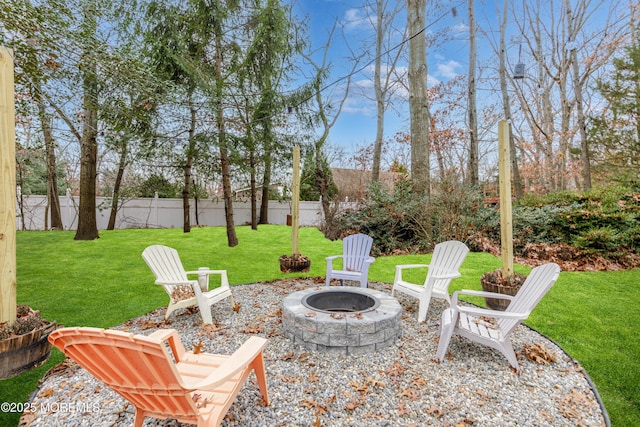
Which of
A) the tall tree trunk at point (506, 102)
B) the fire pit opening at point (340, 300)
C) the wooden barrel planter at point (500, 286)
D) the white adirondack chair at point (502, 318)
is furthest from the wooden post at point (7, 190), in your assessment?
the tall tree trunk at point (506, 102)

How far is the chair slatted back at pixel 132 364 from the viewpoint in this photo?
56.4 inches

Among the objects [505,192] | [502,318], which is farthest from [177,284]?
[505,192]

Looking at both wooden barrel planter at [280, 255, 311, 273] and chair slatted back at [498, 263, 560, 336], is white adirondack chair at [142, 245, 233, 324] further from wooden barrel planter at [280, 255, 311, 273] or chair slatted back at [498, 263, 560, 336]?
chair slatted back at [498, 263, 560, 336]

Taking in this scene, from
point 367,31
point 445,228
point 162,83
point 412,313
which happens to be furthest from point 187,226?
point 367,31

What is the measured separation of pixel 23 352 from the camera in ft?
7.62

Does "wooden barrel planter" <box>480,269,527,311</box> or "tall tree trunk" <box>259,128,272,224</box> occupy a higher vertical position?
"tall tree trunk" <box>259,128,272,224</box>

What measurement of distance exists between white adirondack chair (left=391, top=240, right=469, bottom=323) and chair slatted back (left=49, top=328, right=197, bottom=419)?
270 centimetres

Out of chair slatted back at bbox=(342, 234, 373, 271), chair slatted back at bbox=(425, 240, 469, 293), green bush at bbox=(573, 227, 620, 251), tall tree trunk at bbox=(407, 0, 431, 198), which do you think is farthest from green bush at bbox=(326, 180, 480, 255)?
chair slatted back at bbox=(425, 240, 469, 293)

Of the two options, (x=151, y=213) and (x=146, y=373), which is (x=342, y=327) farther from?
(x=151, y=213)

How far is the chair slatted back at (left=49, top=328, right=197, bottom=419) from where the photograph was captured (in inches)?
56.4

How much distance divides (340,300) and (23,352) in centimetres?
271

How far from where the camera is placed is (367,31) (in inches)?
509

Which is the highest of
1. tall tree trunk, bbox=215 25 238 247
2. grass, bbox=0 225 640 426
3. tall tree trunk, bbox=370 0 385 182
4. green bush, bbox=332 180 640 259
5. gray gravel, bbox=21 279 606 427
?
tall tree trunk, bbox=370 0 385 182

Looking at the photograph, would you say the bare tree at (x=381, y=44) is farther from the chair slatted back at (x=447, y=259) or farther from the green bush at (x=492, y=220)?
the chair slatted back at (x=447, y=259)
